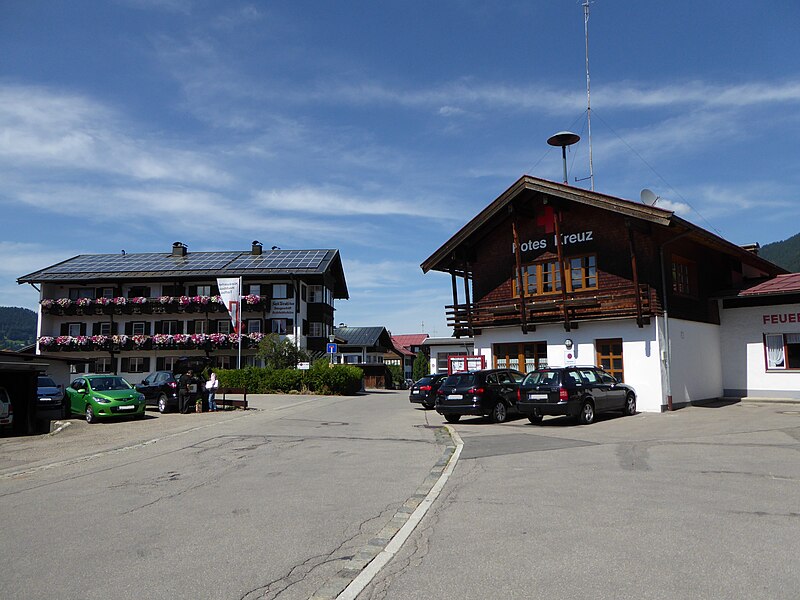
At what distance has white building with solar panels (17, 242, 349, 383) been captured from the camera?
51062 millimetres

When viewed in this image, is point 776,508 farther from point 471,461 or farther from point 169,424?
point 169,424

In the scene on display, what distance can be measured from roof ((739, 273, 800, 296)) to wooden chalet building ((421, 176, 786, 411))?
67 cm

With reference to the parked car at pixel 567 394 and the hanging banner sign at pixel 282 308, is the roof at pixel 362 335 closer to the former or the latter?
the hanging banner sign at pixel 282 308

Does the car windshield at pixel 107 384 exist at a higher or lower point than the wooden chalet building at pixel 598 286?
lower

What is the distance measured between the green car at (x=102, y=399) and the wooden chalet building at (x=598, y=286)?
13041mm

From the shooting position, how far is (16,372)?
18969 millimetres

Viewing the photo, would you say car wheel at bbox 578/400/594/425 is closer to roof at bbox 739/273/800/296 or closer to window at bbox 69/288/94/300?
roof at bbox 739/273/800/296

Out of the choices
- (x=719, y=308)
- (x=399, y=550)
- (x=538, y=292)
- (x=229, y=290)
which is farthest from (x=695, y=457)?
(x=229, y=290)

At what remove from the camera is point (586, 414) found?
716 inches

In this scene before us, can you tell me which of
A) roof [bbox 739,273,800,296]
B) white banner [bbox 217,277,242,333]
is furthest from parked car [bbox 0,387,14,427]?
roof [bbox 739,273,800,296]

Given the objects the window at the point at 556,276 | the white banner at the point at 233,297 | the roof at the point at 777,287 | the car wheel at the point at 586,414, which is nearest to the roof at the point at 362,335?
the white banner at the point at 233,297

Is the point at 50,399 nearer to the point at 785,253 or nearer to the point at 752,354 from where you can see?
the point at 752,354

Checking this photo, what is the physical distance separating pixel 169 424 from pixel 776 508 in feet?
56.7

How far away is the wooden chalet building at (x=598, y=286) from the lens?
22188 mm
